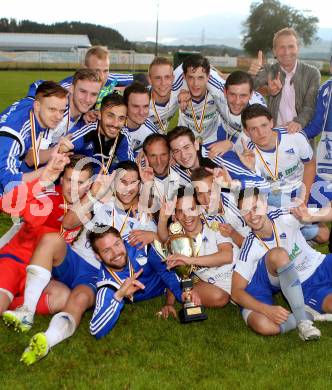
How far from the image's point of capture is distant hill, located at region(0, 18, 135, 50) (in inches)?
3793

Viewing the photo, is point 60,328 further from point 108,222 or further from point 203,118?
point 203,118

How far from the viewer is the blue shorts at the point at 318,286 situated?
4.10m

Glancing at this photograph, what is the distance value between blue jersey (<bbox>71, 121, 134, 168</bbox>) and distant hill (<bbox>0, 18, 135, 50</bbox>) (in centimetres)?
8821

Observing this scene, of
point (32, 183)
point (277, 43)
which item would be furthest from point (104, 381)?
point (277, 43)

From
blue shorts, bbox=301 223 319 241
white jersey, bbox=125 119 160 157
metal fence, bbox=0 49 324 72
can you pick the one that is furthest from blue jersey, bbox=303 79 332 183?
metal fence, bbox=0 49 324 72

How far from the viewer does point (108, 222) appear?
4.43 m

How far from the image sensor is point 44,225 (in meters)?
4.41

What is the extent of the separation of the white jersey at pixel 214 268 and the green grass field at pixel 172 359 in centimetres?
34


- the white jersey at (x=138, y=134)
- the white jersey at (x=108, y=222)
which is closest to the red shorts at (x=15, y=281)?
the white jersey at (x=108, y=222)

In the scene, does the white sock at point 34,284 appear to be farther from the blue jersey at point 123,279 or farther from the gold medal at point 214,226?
the gold medal at point 214,226

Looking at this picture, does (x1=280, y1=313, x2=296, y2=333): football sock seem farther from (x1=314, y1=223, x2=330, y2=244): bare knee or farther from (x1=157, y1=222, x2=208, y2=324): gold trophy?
(x1=314, y1=223, x2=330, y2=244): bare knee

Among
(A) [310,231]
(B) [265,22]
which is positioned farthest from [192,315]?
(B) [265,22]

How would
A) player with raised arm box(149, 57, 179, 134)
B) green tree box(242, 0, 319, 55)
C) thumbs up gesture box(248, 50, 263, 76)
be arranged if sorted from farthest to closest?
green tree box(242, 0, 319, 55), thumbs up gesture box(248, 50, 263, 76), player with raised arm box(149, 57, 179, 134)

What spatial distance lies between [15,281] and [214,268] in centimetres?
161
